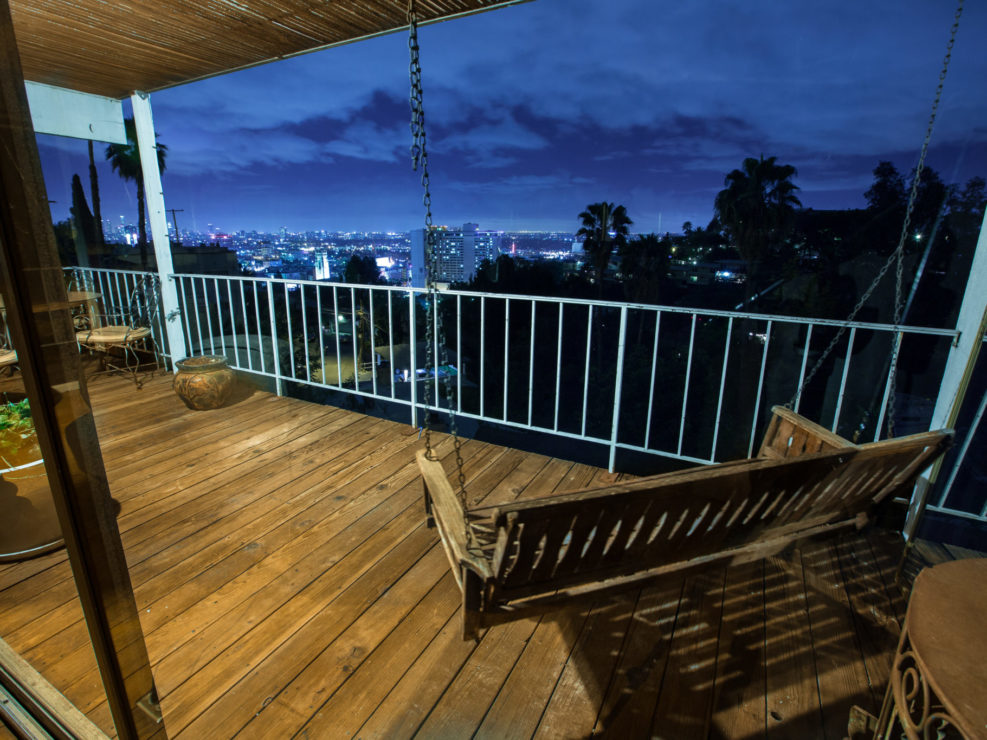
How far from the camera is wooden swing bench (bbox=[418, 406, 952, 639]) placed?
4.10 feet

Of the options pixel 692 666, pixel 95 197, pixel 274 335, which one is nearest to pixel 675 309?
pixel 692 666

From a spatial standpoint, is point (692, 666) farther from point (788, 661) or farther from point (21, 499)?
point (21, 499)

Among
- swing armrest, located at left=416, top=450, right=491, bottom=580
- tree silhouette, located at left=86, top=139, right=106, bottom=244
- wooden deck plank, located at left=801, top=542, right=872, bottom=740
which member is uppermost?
tree silhouette, located at left=86, top=139, right=106, bottom=244

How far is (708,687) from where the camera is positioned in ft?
5.03

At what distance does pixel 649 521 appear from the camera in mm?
1367

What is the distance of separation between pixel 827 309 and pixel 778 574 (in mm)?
17669

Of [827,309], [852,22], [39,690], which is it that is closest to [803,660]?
[39,690]

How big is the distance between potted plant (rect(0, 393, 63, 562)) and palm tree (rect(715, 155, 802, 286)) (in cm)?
2188

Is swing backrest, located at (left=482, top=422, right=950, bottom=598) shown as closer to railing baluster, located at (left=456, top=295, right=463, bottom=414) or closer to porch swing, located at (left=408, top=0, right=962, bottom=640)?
porch swing, located at (left=408, top=0, right=962, bottom=640)

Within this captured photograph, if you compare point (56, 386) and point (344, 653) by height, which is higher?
point (56, 386)

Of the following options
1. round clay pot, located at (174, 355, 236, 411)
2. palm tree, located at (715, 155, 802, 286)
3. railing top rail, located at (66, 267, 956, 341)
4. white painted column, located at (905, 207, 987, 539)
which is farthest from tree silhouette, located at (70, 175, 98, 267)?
palm tree, located at (715, 155, 802, 286)

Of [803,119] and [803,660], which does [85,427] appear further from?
[803,119]

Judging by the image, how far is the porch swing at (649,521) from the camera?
49.4 inches

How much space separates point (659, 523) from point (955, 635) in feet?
2.35
